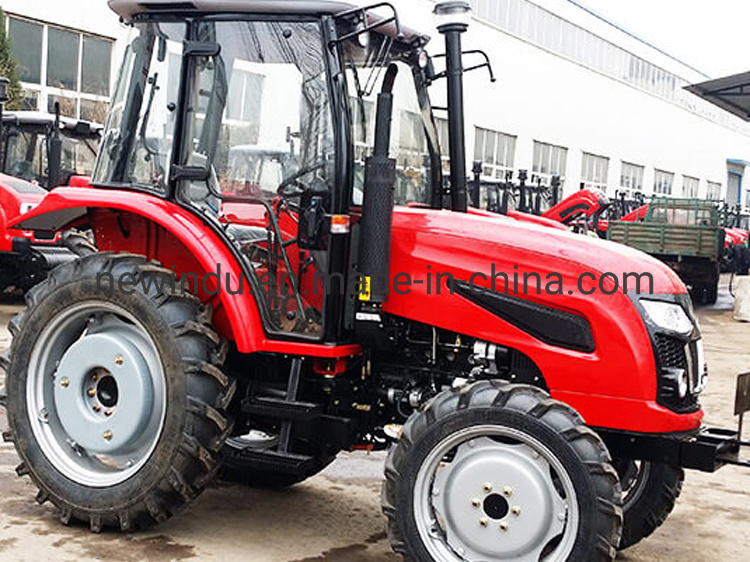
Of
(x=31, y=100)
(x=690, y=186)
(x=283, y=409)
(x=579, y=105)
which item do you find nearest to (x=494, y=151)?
(x=579, y=105)

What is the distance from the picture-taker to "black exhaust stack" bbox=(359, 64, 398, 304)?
173 inches

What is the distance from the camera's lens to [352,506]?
557 centimetres

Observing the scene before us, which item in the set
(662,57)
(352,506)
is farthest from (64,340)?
(662,57)

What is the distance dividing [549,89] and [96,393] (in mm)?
37393

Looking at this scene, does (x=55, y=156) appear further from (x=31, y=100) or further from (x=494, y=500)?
(x=494, y=500)

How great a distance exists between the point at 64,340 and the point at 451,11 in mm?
2389

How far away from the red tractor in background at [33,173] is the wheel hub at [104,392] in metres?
7.56

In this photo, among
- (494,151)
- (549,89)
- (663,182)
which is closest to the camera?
(494,151)

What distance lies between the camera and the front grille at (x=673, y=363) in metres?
4.28

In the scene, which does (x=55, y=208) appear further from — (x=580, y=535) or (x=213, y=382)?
(x=580, y=535)

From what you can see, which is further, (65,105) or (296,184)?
(65,105)

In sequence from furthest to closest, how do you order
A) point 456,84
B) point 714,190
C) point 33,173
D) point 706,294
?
point 714,190 < point 706,294 < point 33,173 < point 456,84

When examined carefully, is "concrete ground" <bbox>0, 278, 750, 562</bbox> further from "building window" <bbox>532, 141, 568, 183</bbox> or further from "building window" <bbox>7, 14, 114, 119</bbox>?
"building window" <bbox>532, 141, 568, 183</bbox>

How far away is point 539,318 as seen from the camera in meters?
4.43
